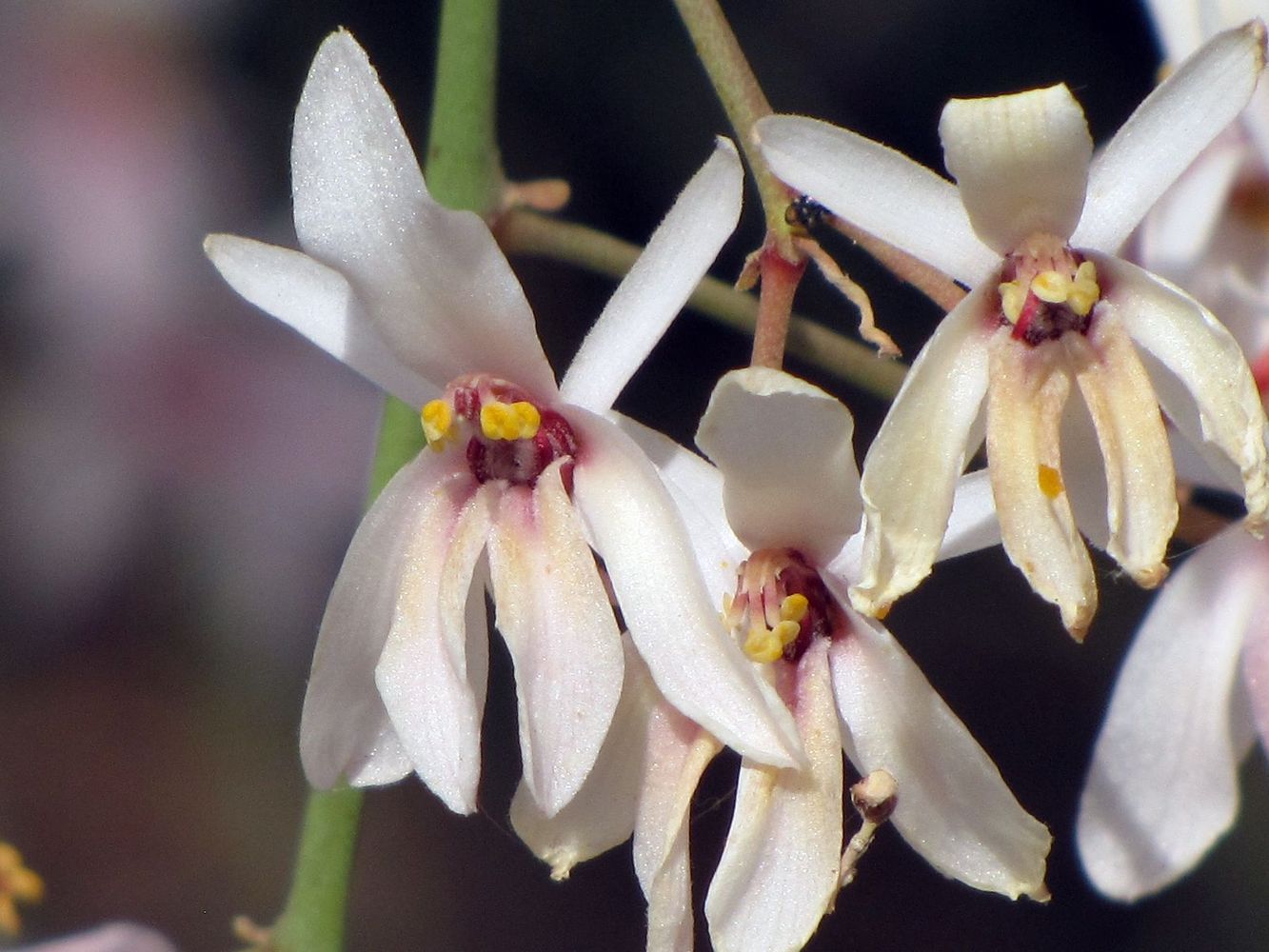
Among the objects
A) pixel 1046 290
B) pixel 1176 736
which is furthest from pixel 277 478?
pixel 1046 290

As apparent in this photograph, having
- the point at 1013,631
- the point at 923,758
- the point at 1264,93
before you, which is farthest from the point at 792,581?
the point at 1013,631

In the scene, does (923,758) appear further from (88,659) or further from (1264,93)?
(88,659)

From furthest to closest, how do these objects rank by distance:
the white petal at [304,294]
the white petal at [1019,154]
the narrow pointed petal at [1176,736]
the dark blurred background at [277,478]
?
the dark blurred background at [277,478]
the narrow pointed petal at [1176,736]
the white petal at [304,294]
the white petal at [1019,154]

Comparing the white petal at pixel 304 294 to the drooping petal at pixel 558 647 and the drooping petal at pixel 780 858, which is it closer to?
the drooping petal at pixel 558 647

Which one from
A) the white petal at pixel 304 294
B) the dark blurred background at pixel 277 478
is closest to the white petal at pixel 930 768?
the white petal at pixel 304 294

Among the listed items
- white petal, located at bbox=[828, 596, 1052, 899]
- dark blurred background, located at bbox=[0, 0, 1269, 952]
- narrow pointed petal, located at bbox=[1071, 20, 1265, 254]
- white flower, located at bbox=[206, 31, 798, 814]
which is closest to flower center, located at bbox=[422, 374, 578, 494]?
white flower, located at bbox=[206, 31, 798, 814]

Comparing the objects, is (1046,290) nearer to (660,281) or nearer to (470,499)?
(660,281)
